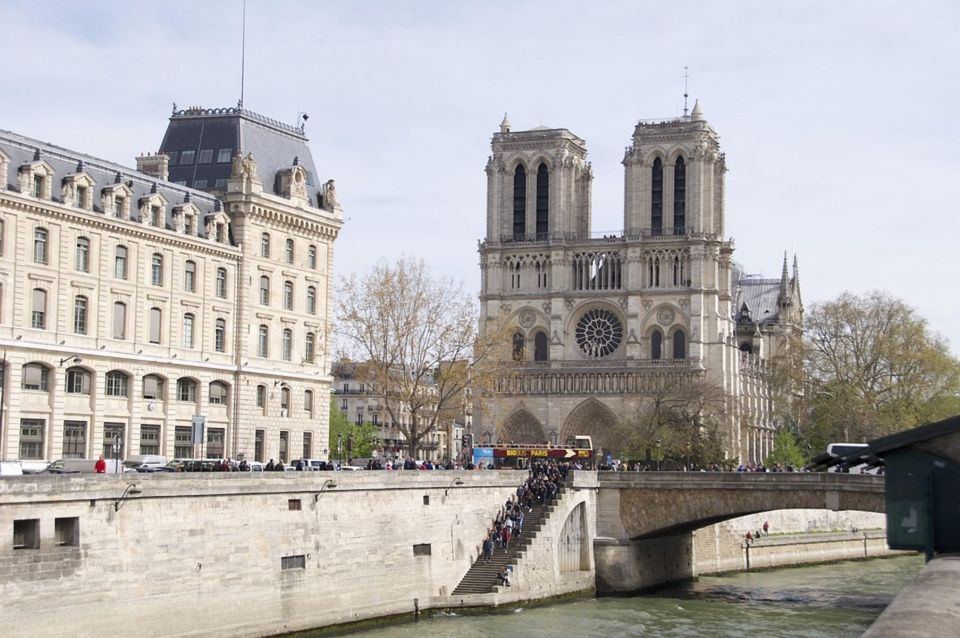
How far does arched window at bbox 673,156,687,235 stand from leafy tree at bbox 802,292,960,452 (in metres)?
27.5

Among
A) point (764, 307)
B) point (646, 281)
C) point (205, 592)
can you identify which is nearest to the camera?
point (205, 592)

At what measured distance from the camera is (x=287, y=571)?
45062 mm

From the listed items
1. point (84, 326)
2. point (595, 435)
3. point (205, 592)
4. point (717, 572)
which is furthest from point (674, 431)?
point (205, 592)

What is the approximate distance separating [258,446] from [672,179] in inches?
2518

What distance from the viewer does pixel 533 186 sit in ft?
414

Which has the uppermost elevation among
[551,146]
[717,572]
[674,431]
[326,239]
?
[551,146]

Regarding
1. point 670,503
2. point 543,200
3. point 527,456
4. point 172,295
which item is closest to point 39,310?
point 172,295

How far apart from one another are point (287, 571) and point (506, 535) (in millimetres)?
12849

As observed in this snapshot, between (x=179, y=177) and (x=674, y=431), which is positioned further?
(x=674, y=431)

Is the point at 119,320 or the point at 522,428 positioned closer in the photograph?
the point at 119,320

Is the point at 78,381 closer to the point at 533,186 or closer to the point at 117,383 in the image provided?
the point at 117,383

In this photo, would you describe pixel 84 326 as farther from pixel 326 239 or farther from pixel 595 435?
pixel 595 435

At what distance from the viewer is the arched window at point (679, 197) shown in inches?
4798

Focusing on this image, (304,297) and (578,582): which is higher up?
(304,297)
